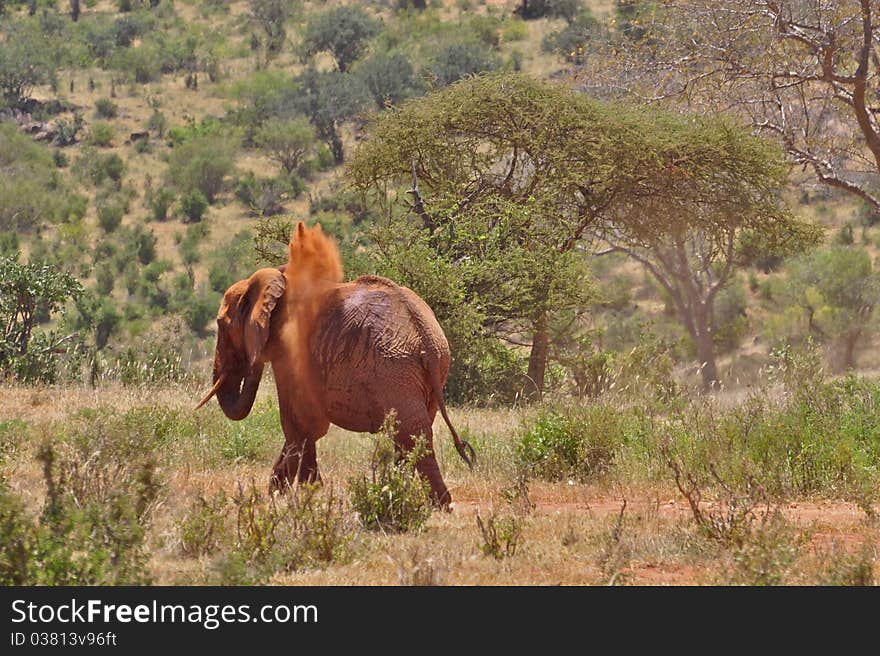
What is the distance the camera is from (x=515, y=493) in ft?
31.2

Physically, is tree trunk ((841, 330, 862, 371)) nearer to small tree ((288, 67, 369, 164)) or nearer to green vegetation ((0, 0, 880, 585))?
green vegetation ((0, 0, 880, 585))

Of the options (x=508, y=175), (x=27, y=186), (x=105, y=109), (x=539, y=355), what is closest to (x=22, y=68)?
(x=105, y=109)

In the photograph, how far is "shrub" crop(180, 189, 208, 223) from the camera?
4534 centimetres

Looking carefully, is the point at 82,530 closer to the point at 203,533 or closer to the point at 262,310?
the point at 203,533

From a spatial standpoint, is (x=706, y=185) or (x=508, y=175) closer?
(x=508, y=175)

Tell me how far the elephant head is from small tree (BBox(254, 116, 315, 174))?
39.8 m

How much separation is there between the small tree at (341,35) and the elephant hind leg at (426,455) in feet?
173

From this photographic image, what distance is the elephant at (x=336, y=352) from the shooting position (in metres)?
8.96

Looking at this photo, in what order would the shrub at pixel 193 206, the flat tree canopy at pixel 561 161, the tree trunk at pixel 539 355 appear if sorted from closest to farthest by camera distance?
1. the tree trunk at pixel 539 355
2. the flat tree canopy at pixel 561 161
3. the shrub at pixel 193 206

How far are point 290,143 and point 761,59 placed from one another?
34.8 meters

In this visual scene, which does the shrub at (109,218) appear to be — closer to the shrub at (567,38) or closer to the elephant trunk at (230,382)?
the shrub at (567,38)

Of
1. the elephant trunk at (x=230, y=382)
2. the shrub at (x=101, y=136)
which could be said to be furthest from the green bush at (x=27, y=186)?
the elephant trunk at (x=230, y=382)

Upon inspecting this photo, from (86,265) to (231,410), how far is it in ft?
104
